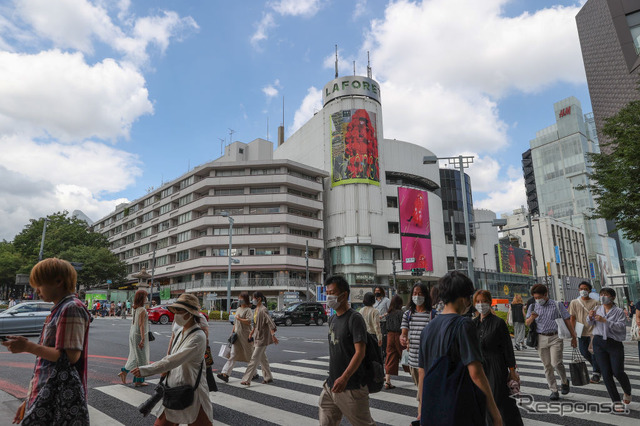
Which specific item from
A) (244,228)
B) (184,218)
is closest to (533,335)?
(244,228)

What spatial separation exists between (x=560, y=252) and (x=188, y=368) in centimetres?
9538

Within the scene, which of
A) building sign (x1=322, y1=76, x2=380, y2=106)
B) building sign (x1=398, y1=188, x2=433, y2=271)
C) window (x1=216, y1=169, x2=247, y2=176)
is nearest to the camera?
window (x1=216, y1=169, x2=247, y2=176)

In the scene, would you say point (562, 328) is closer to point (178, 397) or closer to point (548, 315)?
point (548, 315)

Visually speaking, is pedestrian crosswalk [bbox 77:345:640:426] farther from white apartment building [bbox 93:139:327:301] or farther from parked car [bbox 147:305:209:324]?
white apartment building [bbox 93:139:327:301]

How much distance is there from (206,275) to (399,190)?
91.6 ft

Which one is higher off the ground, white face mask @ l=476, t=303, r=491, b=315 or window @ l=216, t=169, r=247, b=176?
window @ l=216, t=169, r=247, b=176

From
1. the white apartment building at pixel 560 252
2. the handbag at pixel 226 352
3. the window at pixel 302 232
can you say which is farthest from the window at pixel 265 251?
the white apartment building at pixel 560 252

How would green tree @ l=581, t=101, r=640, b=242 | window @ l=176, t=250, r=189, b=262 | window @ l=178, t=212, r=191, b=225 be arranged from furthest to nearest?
1. window @ l=178, t=212, r=191, b=225
2. window @ l=176, t=250, r=189, b=262
3. green tree @ l=581, t=101, r=640, b=242

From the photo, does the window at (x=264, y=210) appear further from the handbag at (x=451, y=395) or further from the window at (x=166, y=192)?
the handbag at (x=451, y=395)

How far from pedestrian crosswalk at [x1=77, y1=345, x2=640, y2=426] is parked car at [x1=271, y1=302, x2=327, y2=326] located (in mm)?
19840

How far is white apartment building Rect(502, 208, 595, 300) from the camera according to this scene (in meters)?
80.1

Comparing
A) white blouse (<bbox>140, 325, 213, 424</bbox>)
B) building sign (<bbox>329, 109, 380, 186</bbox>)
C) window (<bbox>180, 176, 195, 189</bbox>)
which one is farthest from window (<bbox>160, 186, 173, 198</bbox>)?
white blouse (<bbox>140, 325, 213, 424</bbox>)

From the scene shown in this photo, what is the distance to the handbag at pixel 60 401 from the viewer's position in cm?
245

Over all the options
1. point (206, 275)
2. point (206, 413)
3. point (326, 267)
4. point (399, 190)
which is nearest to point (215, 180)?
point (206, 275)
